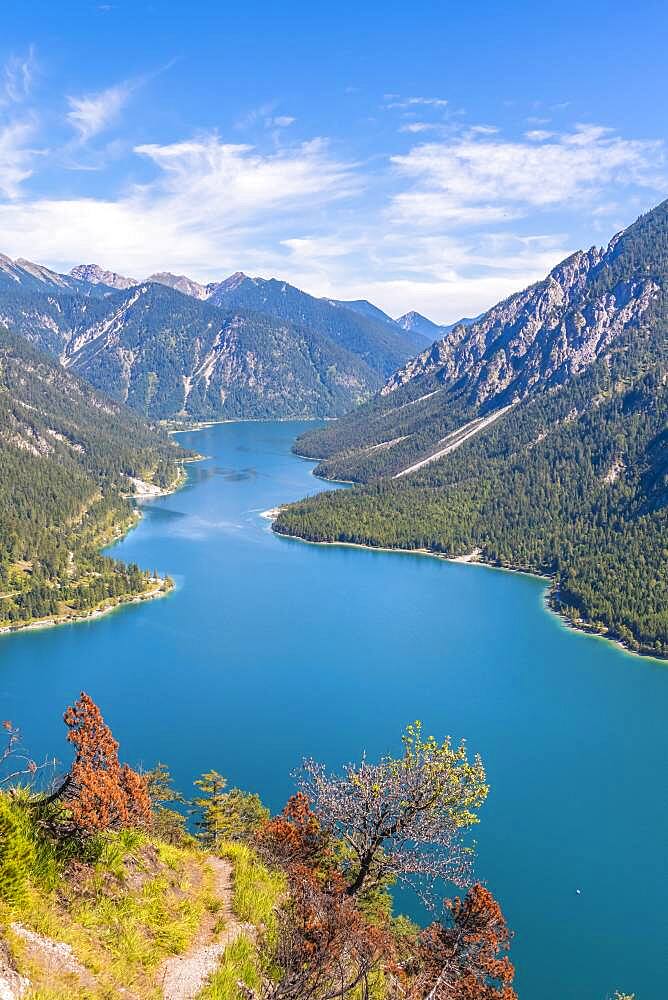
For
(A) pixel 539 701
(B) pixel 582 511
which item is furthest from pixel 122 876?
(B) pixel 582 511

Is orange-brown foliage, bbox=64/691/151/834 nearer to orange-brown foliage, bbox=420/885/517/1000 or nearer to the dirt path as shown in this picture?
the dirt path

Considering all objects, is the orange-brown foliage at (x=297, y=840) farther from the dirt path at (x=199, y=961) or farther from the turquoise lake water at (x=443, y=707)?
the turquoise lake water at (x=443, y=707)

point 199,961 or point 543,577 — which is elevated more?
point 199,961

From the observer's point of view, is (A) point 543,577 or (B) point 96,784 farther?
(A) point 543,577

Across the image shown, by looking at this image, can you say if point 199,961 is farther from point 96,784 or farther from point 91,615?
point 91,615

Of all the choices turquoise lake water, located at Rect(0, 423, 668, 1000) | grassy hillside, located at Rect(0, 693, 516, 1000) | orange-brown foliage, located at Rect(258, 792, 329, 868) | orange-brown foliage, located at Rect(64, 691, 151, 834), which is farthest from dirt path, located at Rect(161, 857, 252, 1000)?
turquoise lake water, located at Rect(0, 423, 668, 1000)

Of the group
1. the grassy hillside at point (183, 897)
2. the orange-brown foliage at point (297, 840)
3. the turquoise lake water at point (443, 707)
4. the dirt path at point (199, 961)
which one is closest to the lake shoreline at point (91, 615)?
the turquoise lake water at point (443, 707)

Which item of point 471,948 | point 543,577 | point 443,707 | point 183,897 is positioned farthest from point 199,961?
point 543,577
